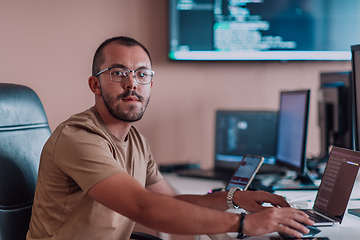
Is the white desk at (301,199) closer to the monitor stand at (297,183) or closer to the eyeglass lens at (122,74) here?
Answer: the monitor stand at (297,183)

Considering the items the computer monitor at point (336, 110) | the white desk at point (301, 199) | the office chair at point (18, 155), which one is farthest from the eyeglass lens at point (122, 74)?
the computer monitor at point (336, 110)

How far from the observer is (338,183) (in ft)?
3.69

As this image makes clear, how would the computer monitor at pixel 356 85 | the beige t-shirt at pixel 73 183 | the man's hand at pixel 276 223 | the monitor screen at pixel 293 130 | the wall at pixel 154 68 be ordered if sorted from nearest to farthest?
the man's hand at pixel 276 223 < the beige t-shirt at pixel 73 183 < the computer monitor at pixel 356 85 < the monitor screen at pixel 293 130 < the wall at pixel 154 68

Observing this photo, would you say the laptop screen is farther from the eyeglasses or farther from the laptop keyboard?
the eyeglasses

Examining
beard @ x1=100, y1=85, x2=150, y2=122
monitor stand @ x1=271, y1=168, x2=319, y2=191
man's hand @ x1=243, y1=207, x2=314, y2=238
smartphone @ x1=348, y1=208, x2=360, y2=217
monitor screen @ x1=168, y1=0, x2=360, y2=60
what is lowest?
monitor stand @ x1=271, y1=168, x2=319, y2=191

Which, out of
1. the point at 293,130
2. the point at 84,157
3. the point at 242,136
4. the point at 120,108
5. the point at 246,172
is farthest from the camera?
the point at 242,136

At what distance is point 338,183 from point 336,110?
92 cm

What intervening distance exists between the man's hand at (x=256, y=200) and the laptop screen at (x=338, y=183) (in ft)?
0.49

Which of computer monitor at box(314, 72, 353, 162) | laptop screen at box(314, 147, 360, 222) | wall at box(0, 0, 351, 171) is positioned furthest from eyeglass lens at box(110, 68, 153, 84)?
computer monitor at box(314, 72, 353, 162)

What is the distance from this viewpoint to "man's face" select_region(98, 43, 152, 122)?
1.21m

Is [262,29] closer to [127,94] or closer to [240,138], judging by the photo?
[240,138]

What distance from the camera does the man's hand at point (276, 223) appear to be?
2.88ft

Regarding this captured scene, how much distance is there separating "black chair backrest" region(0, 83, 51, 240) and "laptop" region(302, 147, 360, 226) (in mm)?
947

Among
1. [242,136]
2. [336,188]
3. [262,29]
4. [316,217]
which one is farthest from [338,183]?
[262,29]
